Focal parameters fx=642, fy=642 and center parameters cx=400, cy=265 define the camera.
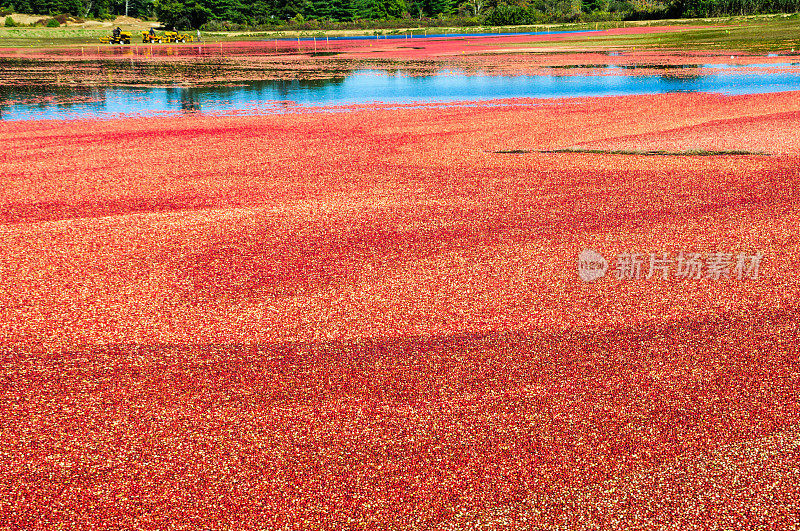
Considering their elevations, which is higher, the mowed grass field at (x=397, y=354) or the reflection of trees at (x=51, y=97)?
the reflection of trees at (x=51, y=97)

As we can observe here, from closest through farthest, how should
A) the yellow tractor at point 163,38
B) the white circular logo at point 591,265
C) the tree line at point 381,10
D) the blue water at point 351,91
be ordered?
the white circular logo at point 591,265
the blue water at point 351,91
the yellow tractor at point 163,38
the tree line at point 381,10

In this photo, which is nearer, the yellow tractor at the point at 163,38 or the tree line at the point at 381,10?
the yellow tractor at the point at 163,38

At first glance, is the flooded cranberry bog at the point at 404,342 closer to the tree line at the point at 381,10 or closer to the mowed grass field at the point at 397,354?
the mowed grass field at the point at 397,354

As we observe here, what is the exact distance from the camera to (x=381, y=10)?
9175cm

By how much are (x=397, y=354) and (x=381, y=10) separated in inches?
3756

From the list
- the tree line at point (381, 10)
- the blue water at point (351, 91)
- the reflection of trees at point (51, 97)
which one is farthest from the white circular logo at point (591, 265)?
the tree line at point (381, 10)

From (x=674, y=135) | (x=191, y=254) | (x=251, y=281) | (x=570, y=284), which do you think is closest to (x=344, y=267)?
(x=251, y=281)

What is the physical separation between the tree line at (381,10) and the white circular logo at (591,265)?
7707 cm

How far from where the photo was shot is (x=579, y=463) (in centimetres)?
289

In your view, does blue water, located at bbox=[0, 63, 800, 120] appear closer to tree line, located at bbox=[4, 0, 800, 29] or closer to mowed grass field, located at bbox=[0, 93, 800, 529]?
mowed grass field, located at bbox=[0, 93, 800, 529]

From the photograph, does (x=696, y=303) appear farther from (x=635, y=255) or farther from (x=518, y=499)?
(x=518, y=499)

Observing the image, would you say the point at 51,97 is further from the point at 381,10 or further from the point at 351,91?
the point at 381,10

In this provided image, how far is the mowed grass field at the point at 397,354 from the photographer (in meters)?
2.74

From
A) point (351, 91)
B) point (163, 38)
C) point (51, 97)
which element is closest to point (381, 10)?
point (163, 38)
